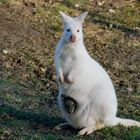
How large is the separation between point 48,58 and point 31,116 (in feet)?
8.09

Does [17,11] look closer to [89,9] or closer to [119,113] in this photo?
[89,9]

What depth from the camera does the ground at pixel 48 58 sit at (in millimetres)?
6156

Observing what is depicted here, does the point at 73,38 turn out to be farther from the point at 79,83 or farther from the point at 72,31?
the point at 79,83

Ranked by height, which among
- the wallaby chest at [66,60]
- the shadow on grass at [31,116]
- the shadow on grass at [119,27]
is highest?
the wallaby chest at [66,60]

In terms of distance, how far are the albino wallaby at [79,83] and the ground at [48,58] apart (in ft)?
0.80

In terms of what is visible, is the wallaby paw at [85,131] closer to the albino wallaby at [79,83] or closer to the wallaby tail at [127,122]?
the albino wallaby at [79,83]

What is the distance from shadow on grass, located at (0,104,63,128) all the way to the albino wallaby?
1.32 ft

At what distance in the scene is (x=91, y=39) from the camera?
9875mm

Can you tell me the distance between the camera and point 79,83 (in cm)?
586

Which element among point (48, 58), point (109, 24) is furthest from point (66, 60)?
point (109, 24)

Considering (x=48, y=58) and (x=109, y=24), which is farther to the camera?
(x=109, y=24)

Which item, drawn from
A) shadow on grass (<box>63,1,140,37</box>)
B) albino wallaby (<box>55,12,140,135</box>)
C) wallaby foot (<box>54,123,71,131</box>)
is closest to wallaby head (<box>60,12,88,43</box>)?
albino wallaby (<box>55,12,140,135</box>)

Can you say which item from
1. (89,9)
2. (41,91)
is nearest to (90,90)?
(41,91)

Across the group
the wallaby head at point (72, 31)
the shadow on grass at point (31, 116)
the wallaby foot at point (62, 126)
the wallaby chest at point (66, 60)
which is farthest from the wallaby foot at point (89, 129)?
the wallaby head at point (72, 31)
